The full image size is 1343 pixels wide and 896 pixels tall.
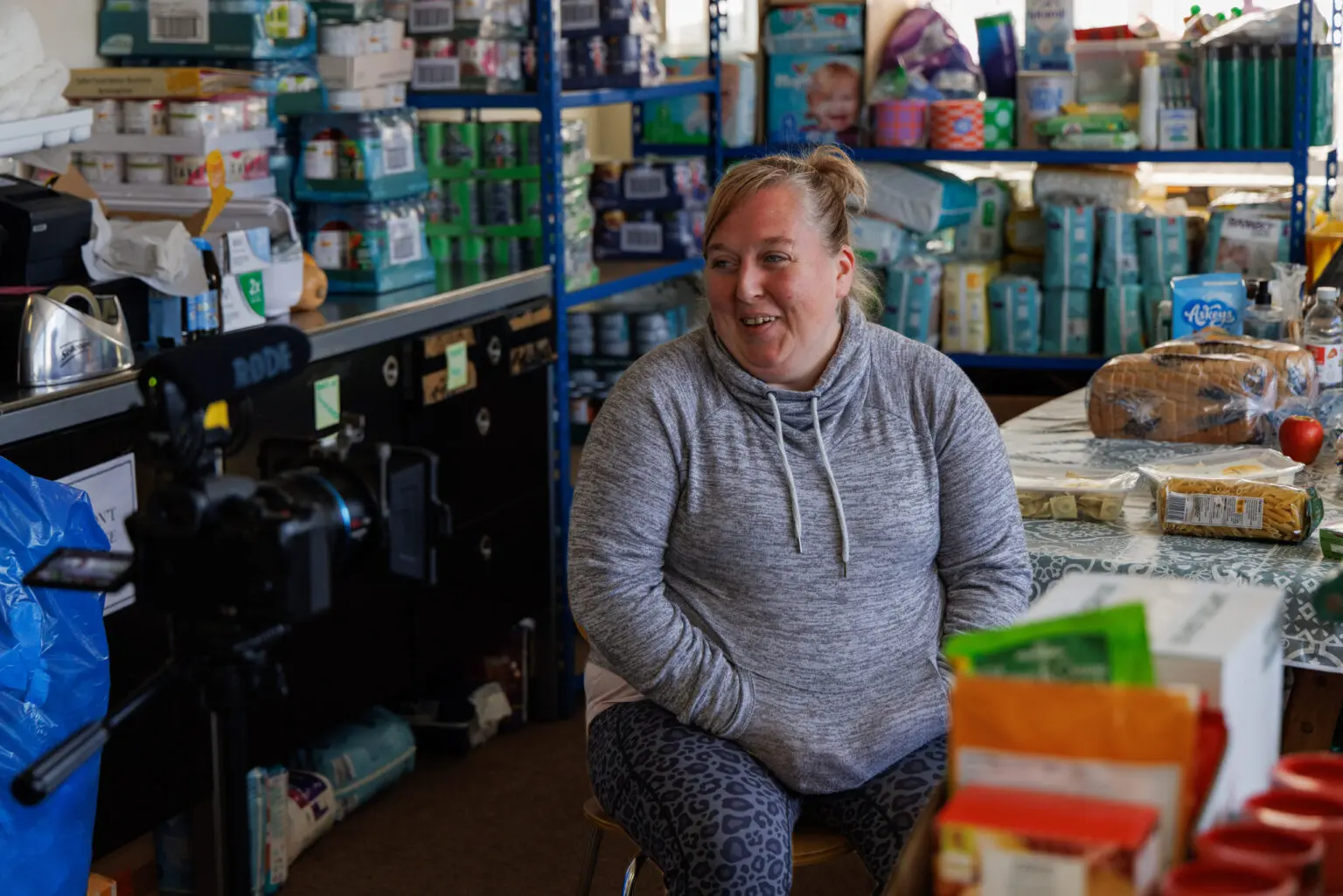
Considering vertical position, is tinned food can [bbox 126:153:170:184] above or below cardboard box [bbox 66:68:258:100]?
below

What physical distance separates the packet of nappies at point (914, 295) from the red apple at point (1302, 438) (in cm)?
183

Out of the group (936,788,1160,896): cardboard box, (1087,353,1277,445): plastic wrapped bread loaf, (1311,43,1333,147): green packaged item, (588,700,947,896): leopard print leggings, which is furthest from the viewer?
(1311,43,1333,147): green packaged item

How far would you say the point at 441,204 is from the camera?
12.0ft

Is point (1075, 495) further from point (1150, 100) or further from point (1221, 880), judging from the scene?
point (1150, 100)

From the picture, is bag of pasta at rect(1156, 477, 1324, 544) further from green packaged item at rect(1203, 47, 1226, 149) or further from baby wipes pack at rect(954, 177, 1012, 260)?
baby wipes pack at rect(954, 177, 1012, 260)

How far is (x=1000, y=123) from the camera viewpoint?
13.8ft

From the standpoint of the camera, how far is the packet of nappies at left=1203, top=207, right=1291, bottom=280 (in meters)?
3.89

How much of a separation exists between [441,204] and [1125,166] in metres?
1.75

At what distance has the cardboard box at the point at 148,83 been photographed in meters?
2.94

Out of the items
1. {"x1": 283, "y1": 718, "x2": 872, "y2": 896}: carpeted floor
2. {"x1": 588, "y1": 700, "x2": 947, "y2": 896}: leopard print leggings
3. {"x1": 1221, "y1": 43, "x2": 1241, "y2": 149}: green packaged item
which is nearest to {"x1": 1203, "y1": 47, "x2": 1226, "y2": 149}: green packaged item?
{"x1": 1221, "y1": 43, "x2": 1241, "y2": 149}: green packaged item

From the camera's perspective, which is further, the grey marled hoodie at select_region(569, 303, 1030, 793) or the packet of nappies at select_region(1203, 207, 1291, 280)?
the packet of nappies at select_region(1203, 207, 1291, 280)

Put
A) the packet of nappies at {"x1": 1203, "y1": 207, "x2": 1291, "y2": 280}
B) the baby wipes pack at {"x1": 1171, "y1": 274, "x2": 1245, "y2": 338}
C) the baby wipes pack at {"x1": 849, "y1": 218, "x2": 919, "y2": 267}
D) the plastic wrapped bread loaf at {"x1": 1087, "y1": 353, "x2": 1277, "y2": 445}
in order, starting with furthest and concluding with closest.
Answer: the baby wipes pack at {"x1": 849, "y1": 218, "x2": 919, "y2": 267} < the packet of nappies at {"x1": 1203, "y1": 207, "x2": 1291, "y2": 280} < the baby wipes pack at {"x1": 1171, "y1": 274, "x2": 1245, "y2": 338} < the plastic wrapped bread loaf at {"x1": 1087, "y1": 353, "x2": 1277, "y2": 445}

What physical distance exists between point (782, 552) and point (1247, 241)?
2378 mm

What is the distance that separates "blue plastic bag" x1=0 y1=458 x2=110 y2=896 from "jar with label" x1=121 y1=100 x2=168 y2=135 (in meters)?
1.09
